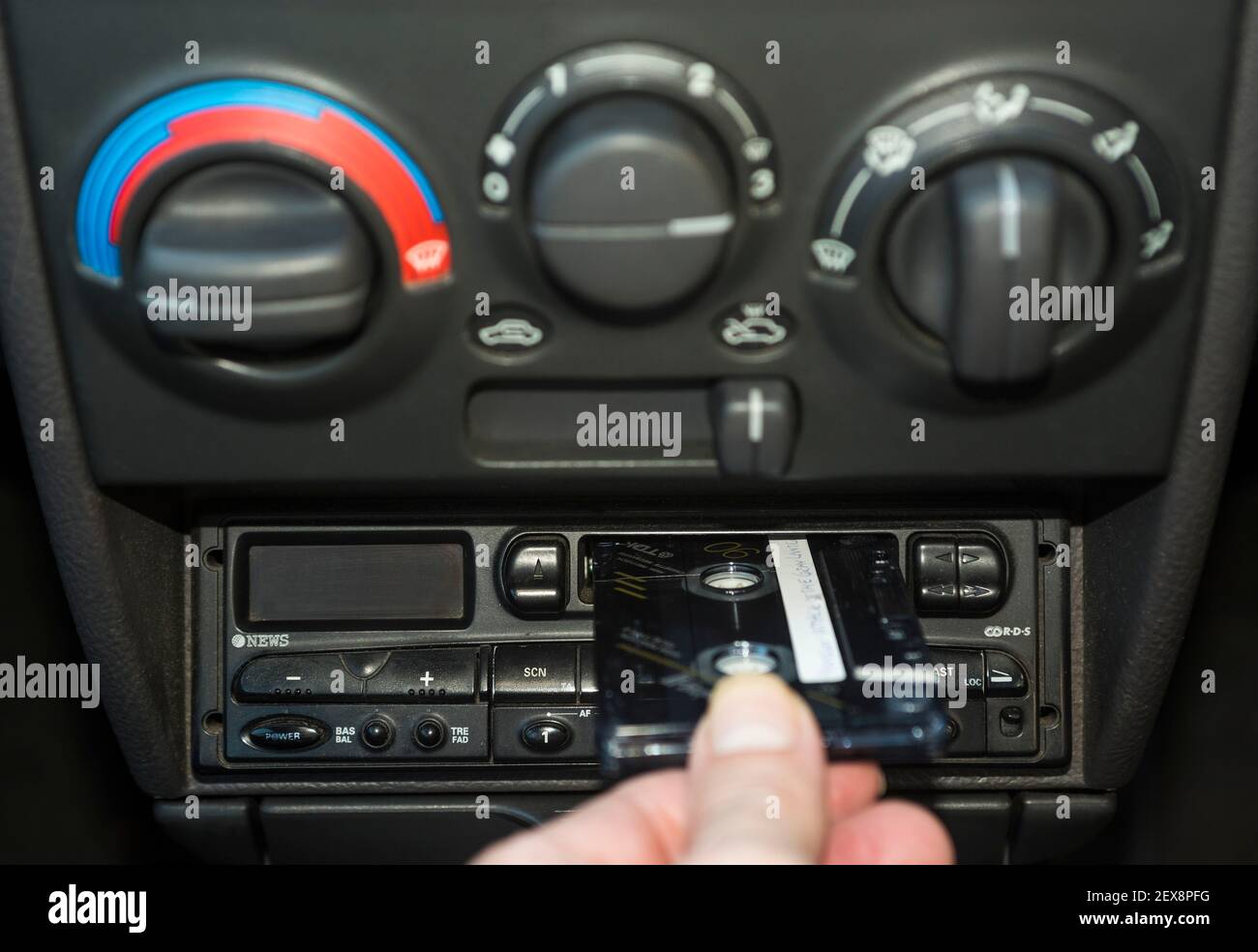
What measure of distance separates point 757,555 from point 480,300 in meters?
0.28

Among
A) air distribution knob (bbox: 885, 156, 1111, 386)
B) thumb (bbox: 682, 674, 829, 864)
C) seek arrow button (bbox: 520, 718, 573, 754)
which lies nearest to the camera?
thumb (bbox: 682, 674, 829, 864)

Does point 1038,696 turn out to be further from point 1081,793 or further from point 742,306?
point 742,306

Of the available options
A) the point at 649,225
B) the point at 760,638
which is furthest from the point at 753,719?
the point at 649,225

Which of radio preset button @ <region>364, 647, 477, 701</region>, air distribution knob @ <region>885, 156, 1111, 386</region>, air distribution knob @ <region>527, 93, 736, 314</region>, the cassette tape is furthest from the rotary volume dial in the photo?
radio preset button @ <region>364, 647, 477, 701</region>

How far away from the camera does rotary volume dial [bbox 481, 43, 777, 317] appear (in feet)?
2.35

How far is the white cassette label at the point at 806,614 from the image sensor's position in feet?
2.61

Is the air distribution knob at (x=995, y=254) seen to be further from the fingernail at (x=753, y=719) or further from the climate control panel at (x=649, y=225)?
the fingernail at (x=753, y=719)

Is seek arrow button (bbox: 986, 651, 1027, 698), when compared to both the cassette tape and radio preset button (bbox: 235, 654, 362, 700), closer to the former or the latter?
the cassette tape

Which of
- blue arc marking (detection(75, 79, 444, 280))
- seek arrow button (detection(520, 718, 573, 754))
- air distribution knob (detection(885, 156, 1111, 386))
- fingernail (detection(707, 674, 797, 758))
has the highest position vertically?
blue arc marking (detection(75, 79, 444, 280))

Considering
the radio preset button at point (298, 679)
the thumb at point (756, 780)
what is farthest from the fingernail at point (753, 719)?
the radio preset button at point (298, 679)

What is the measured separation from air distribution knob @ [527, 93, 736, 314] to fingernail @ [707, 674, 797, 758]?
0.82ft

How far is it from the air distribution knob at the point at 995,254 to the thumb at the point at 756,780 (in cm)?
25

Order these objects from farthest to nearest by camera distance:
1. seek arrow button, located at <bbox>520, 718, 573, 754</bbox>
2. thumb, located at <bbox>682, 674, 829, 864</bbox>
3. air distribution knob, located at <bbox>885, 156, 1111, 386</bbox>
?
seek arrow button, located at <bbox>520, 718, 573, 754</bbox> < air distribution knob, located at <bbox>885, 156, 1111, 386</bbox> < thumb, located at <bbox>682, 674, 829, 864</bbox>

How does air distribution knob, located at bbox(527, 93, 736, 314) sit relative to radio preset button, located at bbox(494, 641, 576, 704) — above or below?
above
